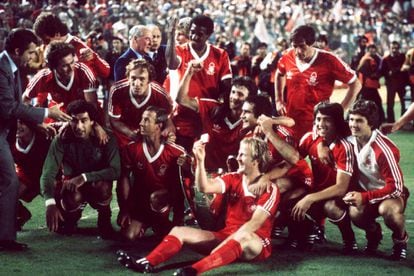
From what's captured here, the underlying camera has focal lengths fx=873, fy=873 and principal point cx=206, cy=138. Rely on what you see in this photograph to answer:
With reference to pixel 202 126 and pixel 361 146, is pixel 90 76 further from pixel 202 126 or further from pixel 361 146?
pixel 361 146

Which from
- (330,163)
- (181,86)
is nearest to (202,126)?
(181,86)

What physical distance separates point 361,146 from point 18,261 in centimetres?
276

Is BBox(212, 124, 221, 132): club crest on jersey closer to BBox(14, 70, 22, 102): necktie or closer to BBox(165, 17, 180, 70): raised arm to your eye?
BBox(165, 17, 180, 70): raised arm

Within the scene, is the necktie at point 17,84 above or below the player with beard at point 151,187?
above

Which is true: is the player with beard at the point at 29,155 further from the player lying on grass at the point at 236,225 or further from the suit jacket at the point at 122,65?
the player lying on grass at the point at 236,225

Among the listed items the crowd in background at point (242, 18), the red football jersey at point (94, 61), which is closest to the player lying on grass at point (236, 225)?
the red football jersey at point (94, 61)

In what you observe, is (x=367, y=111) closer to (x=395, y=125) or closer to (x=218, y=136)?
(x=395, y=125)

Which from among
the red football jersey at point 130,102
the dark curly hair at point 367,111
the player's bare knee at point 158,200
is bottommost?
the player's bare knee at point 158,200

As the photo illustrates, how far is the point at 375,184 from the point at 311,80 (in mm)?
2457

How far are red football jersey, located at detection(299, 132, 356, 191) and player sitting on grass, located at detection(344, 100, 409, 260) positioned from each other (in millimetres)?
86

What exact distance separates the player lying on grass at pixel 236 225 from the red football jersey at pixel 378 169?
75 centimetres

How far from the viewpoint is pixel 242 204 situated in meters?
6.52

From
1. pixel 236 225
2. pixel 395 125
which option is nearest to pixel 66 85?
pixel 236 225

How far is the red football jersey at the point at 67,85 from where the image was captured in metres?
8.38
